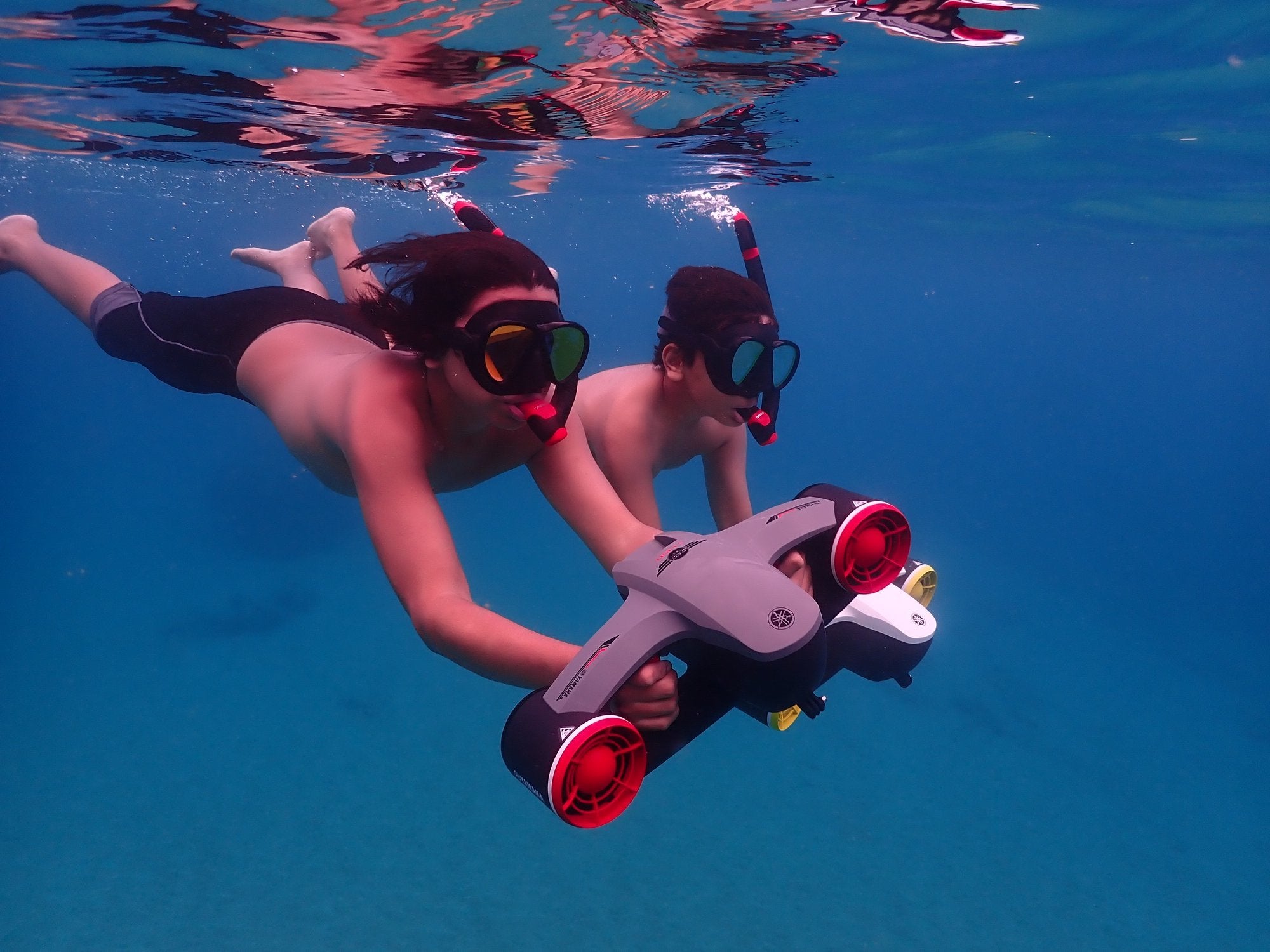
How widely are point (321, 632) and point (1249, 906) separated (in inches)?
476

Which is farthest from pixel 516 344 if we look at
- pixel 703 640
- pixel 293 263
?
pixel 293 263

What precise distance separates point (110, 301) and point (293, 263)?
1516 mm

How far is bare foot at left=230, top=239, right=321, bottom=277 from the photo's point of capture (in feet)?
22.1

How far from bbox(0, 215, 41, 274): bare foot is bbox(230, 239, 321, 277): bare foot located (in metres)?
1.56

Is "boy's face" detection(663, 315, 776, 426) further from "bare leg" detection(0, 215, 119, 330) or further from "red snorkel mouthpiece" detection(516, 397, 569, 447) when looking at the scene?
"bare leg" detection(0, 215, 119, 330)

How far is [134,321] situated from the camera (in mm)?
5535

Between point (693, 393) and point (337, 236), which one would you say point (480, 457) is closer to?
point (693, 393)

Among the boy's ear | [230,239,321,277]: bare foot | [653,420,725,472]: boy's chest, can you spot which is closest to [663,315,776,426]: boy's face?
the boy's ear

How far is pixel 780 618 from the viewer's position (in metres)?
2.05

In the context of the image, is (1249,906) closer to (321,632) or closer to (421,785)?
(421,785)

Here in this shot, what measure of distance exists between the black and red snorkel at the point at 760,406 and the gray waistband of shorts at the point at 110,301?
4.63 meters

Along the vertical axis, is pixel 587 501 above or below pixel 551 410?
below

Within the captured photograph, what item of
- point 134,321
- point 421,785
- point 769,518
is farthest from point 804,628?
point 421,785

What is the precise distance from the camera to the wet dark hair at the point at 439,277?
303cm
